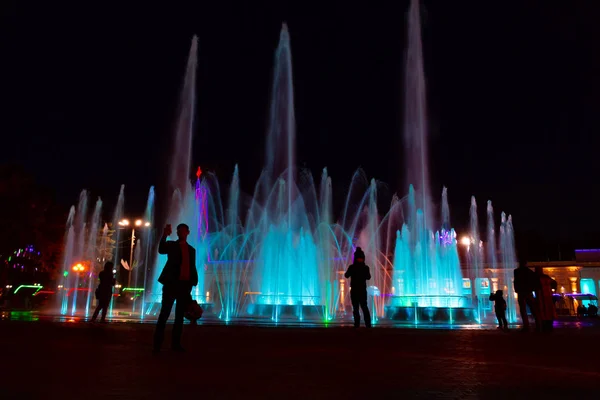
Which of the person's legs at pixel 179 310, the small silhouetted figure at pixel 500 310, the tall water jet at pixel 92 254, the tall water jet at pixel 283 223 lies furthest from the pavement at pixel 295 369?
the tall water jet at pixel 92 254

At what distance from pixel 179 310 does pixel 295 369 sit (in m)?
1.99

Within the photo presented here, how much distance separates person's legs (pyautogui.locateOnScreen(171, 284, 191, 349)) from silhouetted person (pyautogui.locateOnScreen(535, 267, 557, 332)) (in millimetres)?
8080

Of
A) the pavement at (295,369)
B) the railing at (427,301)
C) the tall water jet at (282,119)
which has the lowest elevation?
the pavement at (295,369)

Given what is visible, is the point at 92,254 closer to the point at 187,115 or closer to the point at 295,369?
the point at 187,115

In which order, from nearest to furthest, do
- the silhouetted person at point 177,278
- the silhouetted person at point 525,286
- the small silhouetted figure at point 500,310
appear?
the silhouetted person at point 177,278
the silhouetted person at point 525,286
the small silhouetted figure at point 500,310

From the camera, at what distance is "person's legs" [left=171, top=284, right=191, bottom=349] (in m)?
6.26

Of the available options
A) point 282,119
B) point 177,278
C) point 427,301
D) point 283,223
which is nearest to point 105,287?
point 177,278

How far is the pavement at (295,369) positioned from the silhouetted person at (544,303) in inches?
128

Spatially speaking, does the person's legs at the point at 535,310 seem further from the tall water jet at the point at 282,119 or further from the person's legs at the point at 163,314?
the tall water jet at the point at 282,119

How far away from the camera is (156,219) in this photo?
163ft

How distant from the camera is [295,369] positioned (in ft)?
16.3

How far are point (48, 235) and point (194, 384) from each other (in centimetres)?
4253

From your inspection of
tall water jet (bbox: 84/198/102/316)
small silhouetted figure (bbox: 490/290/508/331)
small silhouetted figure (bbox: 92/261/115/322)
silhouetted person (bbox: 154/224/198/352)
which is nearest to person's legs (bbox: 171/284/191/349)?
silhouetted person (bbox: 154/224/198/352)

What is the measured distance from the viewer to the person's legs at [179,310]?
6.26m
